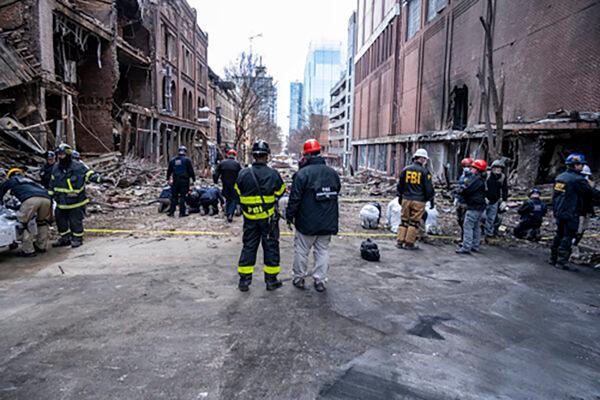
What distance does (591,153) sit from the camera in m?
12.1

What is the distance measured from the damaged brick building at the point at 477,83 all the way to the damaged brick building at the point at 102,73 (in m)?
16.1

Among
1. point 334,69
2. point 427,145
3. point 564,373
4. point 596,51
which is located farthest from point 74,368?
point 334,69

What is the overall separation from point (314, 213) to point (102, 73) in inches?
680

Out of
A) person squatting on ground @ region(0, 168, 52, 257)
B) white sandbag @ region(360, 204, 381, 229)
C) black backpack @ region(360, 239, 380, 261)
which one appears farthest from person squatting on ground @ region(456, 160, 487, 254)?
person squatting on ground @ region(0, 168, 52, 257)

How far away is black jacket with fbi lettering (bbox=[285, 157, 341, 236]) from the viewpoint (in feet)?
16.4

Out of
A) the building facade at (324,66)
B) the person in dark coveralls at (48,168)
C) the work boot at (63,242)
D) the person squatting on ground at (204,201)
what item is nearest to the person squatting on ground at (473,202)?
the person squatting on ground at (204,201)

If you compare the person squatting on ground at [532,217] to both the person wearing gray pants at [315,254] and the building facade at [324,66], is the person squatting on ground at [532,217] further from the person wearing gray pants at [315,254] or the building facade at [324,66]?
the building facade at [324,66]

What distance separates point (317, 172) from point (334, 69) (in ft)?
590

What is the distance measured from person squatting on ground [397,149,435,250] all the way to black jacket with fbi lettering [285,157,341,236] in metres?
2.96

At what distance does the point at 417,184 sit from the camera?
25.0 ft

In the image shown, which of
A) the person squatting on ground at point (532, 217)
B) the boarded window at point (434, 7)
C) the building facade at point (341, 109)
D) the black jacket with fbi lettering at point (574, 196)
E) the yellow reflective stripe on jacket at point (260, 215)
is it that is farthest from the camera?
the building facade at point (341, 109)

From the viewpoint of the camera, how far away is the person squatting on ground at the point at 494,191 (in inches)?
321

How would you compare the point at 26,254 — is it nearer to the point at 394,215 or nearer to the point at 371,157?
the point at 394,215

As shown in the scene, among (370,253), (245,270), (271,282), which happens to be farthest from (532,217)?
(245,270)
